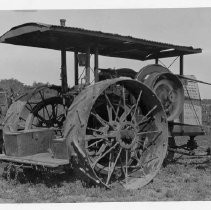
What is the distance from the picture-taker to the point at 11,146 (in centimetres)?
838

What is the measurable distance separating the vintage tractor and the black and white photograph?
21 mm

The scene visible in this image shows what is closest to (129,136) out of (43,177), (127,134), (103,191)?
(127,134)

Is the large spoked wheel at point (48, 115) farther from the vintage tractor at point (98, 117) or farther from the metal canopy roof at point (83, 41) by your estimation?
the metal canopy roof at point (83, 41)

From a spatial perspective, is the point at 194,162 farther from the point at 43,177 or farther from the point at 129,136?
the point at 43,177

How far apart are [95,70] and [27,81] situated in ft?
4.80

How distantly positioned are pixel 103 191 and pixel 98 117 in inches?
53.7

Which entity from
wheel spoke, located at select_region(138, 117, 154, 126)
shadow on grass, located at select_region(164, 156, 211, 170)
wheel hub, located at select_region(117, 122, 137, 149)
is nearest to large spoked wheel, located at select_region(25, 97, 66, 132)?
wheel spoke, located at select_region(138, 117, 154, 126)

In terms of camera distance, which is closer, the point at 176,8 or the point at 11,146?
the point at 176,8

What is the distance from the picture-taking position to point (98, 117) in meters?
8.00

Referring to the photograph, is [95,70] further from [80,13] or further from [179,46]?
[179,46]

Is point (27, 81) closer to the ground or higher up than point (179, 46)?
closer to the ground

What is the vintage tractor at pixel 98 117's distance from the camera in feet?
24.0

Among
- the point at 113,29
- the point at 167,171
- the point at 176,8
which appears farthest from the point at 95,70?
the point at 167,171

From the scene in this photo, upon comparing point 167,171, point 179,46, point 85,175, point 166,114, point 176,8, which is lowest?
point 167,171
